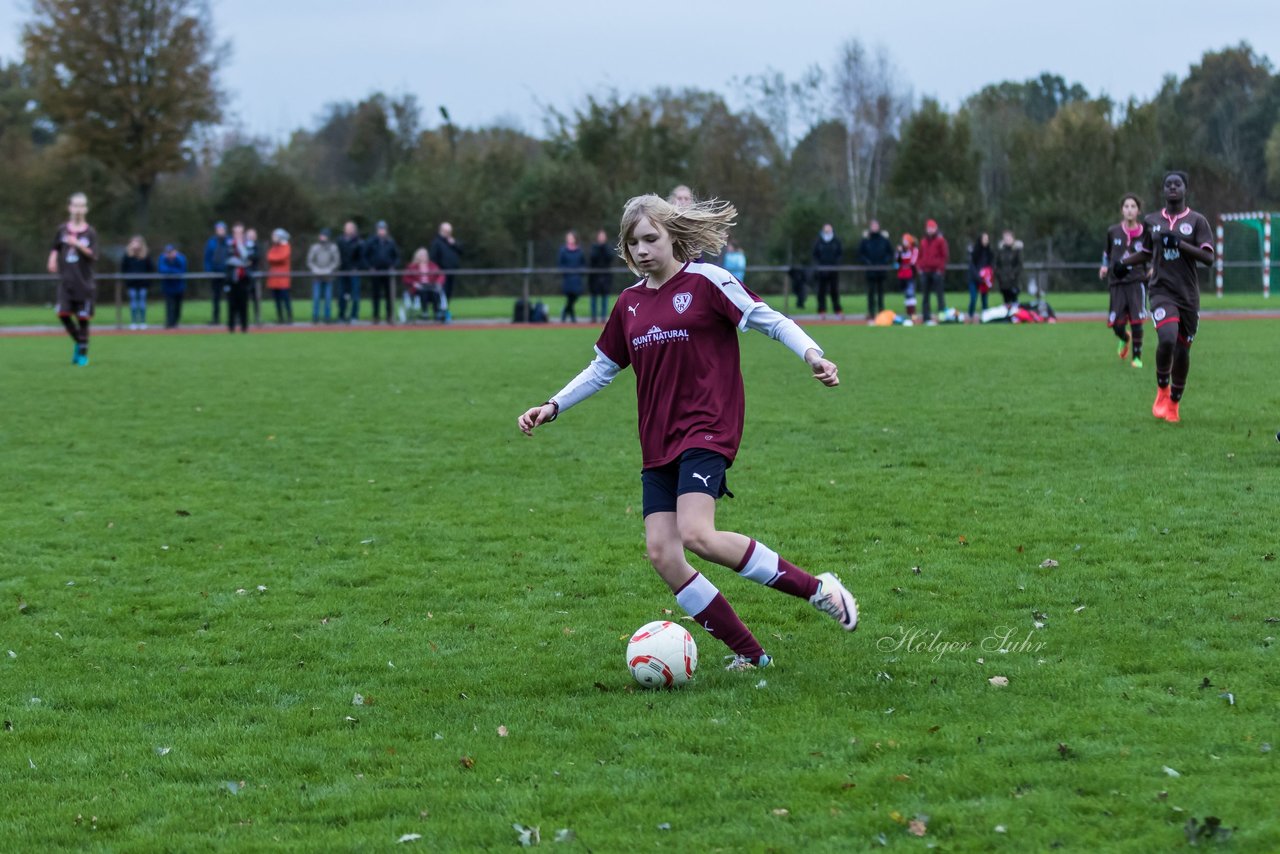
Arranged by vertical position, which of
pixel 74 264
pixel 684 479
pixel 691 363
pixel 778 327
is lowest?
pixel 684 479

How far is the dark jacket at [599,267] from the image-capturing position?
1253 inches

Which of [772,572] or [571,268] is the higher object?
[571,268]

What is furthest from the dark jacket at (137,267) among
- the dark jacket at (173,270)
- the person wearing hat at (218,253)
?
the person wearing hat at (218,253)

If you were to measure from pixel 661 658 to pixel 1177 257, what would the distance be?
26.0 feet

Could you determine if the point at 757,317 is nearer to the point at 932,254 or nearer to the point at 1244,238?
the point at 932,254

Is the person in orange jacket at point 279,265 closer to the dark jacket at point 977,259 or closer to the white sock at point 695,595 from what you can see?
the dark jacket at point 977,259

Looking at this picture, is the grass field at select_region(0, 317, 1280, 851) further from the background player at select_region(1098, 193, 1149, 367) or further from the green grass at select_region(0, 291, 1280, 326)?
the green grass at select_region(0, 291, 1280, 326)

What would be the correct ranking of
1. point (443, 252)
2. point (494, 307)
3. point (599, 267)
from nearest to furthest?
1. point (443, 252)
2. point (599, 267)
3. point (494, 307)

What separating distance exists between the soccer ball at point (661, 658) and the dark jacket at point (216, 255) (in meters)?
25.7

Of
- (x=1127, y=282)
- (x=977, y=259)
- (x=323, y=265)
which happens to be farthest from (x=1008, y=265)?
(x=323, y=265)

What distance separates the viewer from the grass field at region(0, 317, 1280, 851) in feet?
13.8

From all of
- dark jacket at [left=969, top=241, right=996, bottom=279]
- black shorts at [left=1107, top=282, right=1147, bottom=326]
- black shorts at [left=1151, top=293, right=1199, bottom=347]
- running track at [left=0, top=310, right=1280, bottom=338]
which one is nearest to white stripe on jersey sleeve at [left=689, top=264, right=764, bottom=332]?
black shorts at [left=1151, top=293, right=1199, bottom=347]

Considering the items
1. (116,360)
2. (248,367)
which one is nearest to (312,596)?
(248,367)

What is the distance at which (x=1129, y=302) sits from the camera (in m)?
17.2
